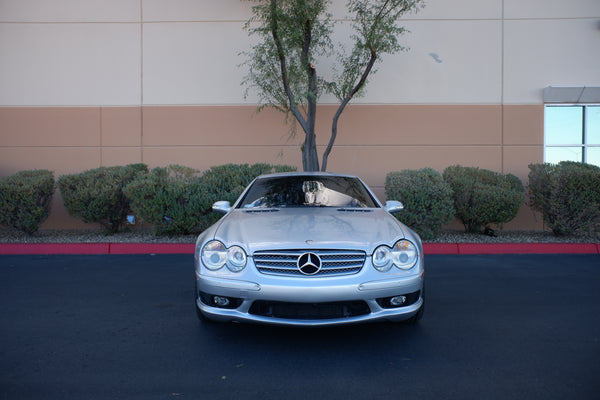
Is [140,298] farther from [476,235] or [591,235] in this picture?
[591,235]

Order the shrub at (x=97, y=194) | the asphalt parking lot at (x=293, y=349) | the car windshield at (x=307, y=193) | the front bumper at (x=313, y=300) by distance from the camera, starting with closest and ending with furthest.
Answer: the asphalt parking lot at (x=293, y=349) < the front bumper at (x=313, y=300) < the car windshield at (x=307, y=193) < the shrub at (x=97, y=194)

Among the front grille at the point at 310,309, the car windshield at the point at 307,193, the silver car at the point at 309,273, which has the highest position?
the car windshield at the point at 307,193

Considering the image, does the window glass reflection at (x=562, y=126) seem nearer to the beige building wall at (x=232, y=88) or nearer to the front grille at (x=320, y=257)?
the beige building wall at (x=232, y=88)

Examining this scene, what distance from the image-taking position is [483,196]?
8.45m

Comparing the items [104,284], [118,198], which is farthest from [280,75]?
[104,284]

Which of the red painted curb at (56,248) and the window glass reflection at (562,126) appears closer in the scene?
the red painted curb at (56,248)

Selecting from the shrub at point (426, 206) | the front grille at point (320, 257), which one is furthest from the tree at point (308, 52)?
the front grille at point (320, 257)

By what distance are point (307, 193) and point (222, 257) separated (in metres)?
1.52

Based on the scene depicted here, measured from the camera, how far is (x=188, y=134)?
1048 centimetres

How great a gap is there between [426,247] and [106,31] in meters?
8.13

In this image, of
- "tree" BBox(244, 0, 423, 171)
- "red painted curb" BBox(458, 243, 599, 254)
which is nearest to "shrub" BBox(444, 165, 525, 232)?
"red painted curb" BBox(458, 243, 599, 254)

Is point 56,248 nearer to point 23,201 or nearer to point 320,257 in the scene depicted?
point 23,201

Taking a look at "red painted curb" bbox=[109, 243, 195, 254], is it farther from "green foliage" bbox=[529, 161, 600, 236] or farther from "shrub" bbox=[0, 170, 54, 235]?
"green foliage" bbox=[529, 161, 600, 236]

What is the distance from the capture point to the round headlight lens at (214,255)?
3.64m
